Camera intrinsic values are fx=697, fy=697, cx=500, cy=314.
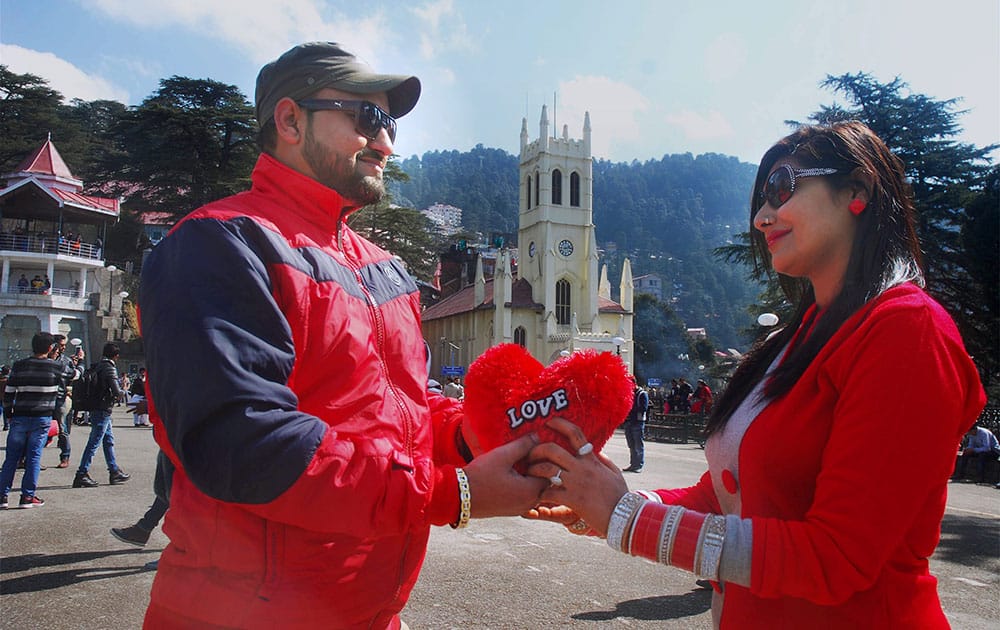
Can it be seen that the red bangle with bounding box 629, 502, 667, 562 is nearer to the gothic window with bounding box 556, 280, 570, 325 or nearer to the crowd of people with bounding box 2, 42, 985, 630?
the crowd of people with bounding box 2, 42, 985, 630

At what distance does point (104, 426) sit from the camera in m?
10.2

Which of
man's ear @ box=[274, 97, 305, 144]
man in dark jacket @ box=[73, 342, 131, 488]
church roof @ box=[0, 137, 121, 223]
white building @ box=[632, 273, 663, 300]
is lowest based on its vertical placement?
man in dark jacket @ box=[73, 342, 131, 488]

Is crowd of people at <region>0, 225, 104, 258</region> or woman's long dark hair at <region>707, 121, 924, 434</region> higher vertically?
crowd of people at <region>0, 225, 104, 258</region>

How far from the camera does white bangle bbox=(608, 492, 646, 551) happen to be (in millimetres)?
1816

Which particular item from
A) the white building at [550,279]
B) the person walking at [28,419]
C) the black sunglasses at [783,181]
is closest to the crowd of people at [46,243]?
the white building at [550,279]

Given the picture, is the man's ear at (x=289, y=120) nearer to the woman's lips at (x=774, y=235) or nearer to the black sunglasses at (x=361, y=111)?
the black sunglasses at (x=361, y=111)

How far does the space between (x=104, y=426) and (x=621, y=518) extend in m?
10.4

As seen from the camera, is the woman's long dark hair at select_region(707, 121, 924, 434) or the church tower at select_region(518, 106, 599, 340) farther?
the church tower at select_region(518, 106, 599, 340)

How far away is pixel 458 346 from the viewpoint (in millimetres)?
65875

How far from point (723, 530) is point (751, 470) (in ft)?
0.74

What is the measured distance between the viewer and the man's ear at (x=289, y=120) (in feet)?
6.77

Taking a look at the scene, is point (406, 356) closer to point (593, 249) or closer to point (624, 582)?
point (624, 582)

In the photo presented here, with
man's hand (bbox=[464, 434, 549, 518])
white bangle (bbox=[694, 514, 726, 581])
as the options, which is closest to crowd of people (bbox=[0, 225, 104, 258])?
man's hand (bbox=[464, 434, 549, 518])

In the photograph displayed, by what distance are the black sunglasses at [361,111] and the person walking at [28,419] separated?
855cm
